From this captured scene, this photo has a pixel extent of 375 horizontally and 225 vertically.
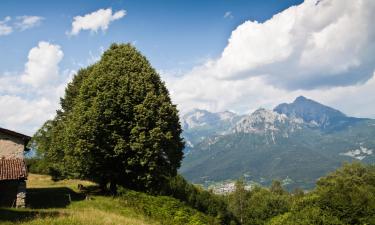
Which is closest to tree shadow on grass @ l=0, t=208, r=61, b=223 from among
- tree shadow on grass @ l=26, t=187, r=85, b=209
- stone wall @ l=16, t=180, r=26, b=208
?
stone wall @ l=16, t=180, r=26, b=208

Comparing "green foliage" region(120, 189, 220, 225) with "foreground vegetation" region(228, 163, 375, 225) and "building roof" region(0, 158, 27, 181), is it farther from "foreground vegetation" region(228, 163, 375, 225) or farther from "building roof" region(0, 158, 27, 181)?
"foreground vegetation" region(228, 163, 375, 225)

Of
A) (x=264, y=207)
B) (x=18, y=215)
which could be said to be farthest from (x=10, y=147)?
(x=264, y=207)

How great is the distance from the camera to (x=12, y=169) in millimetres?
40438

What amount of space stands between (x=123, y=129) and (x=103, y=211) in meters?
11.7

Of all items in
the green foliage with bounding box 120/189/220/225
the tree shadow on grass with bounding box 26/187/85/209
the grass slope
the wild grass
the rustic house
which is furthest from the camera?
the tree shadow on grass with bounding box 26/187/85/209

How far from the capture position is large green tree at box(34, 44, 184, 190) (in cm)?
4612

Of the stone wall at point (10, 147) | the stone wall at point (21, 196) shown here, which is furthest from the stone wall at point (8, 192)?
the stone wall at point (10, 147)

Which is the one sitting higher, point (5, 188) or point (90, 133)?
point (90, 133)

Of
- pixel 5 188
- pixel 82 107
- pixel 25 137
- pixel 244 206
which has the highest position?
pixel 82 107

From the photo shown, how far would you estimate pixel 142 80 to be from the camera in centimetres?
5022

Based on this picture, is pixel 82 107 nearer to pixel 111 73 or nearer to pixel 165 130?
pixel 111 73

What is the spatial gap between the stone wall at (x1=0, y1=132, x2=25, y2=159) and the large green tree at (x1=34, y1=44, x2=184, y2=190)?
598 cm

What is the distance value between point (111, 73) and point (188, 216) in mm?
22419

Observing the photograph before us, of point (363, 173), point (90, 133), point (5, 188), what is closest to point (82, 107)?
point (90, 133)
